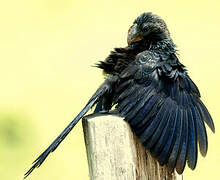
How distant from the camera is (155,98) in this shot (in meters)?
4.88

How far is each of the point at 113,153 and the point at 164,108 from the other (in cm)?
80

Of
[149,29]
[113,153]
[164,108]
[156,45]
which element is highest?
[149,29]

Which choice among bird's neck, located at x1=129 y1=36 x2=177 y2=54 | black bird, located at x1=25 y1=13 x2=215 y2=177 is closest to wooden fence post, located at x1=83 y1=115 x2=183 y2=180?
black bird, located at x1=25 y1=13 x2=215 y2=177

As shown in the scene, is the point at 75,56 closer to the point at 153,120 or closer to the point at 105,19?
the point at 105,19

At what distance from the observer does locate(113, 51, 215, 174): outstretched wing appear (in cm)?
454

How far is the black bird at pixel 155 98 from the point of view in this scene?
455 cm

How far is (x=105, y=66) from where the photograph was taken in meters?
5.24

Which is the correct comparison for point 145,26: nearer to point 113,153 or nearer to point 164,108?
point 164,108

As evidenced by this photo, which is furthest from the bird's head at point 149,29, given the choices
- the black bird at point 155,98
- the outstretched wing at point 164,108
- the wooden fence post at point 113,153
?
the wooden fence post at point 113,153

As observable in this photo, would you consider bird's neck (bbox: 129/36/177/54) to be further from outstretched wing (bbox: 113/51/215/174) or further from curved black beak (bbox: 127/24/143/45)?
outstretched wing (bbox: 113/51/215/174)

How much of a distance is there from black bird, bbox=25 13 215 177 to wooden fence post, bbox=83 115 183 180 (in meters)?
0.14

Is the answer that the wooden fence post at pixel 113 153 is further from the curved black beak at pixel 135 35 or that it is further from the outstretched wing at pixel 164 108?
the curved black beak at pixel 135 35

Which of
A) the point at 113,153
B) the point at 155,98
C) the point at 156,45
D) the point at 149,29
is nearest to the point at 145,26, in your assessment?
the point at 149,29

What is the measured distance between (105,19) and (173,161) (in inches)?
279
